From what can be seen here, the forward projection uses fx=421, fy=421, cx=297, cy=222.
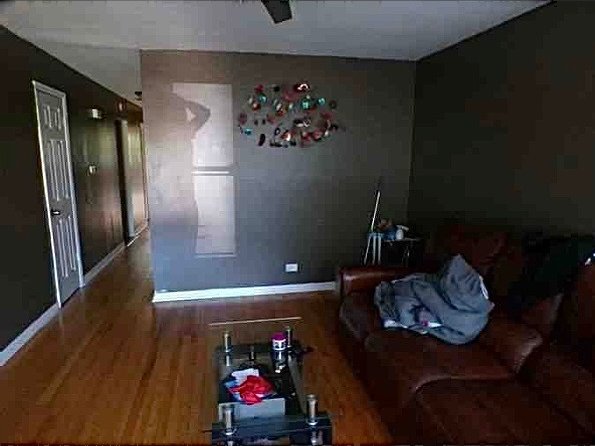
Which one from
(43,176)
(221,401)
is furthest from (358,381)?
(43,176)

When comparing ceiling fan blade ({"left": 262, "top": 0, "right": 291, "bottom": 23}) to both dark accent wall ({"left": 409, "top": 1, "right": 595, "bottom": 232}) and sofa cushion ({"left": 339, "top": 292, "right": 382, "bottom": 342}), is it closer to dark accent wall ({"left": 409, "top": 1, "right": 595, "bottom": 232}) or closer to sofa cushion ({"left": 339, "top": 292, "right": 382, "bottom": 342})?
dark accent wall ({"left": 409, "top": 1, "right": 595, "bottom": 232})

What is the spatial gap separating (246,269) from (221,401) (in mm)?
2271

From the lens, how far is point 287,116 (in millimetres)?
3920

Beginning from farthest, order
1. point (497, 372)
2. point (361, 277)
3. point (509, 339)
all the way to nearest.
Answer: point (361, 277) → point (509, 339) → point (497, 372)

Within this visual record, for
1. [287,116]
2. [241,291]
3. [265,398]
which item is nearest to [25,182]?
[241,291]

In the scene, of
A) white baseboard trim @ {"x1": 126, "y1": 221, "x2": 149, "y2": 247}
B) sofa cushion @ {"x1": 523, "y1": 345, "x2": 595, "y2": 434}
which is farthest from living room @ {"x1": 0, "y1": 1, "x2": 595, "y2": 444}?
white baseboard trim @ {"x1": 126, "y1": 221, "x2": 149, "y2": 247}

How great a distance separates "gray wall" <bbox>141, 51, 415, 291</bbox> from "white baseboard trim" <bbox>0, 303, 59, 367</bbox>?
932mm

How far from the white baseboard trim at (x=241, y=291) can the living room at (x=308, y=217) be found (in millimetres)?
21

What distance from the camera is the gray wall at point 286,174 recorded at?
374 centimetres

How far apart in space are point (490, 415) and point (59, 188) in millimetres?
3881

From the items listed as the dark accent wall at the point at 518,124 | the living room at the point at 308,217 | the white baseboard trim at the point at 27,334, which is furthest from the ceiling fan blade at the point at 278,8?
the white baseboard trim at the point at 27,334

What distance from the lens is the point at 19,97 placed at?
125 inches

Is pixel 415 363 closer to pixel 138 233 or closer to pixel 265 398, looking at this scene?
pixel 265 398

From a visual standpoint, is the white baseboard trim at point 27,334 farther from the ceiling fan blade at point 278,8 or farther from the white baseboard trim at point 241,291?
the ceiling fan blade at point 278,8
